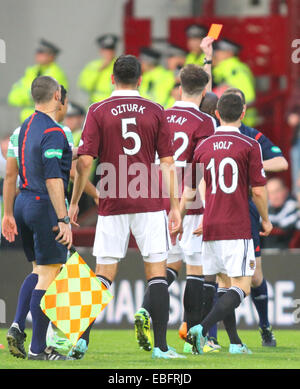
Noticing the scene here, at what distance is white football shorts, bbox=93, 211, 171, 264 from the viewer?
7.12 metres

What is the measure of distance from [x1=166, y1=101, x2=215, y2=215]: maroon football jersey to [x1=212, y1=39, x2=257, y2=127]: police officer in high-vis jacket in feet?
13.7

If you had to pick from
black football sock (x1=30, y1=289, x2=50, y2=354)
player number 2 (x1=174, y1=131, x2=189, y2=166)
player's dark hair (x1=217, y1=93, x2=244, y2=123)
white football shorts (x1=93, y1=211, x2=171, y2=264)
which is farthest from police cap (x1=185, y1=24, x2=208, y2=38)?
black football sock (x1=30, y1=289, x2=50, y2=354)

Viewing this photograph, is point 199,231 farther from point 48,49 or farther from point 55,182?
point 48,49

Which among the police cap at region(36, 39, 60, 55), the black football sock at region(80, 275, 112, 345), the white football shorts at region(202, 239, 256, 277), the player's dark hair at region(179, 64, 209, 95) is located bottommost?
the black football sock at region(80, 275, 112, 345)

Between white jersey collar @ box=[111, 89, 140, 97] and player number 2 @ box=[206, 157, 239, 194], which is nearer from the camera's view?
white jersey collar @ box=[111, 89, 140, 97]

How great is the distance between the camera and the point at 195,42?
1292 cm

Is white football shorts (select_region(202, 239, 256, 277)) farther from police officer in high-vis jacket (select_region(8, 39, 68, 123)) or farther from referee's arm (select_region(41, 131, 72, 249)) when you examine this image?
police officer in high-vis jacket (select_region(8, 39, 68, 123))

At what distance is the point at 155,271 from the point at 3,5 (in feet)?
29.4

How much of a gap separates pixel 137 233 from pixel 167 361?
836mm

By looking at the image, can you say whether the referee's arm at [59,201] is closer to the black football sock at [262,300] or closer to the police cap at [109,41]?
the black football sock at [262,300]

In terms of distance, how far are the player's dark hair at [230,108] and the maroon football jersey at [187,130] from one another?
1.16 ft

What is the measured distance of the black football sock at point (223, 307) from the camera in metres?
7.29

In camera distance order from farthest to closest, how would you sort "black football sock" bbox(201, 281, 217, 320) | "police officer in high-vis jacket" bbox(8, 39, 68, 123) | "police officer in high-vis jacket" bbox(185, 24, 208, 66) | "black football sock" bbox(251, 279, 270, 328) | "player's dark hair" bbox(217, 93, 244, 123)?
1. "police officer in high-vis jacket" bbox(8, 39, 68, 123)
2. "police officer in high-vis jacket" bbox(185, 24, 208, 66)
3. "black football sock" bbox(251, 279, 270, 328)
4. "black football sock" bbox(201, 281, 217, 320)
5. "player's dark hair" bbox(217, 93, 244, 123)

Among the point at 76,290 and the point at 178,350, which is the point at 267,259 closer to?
the point at 178,350
